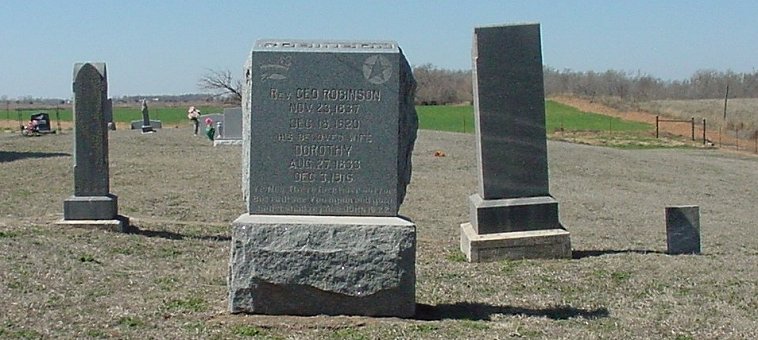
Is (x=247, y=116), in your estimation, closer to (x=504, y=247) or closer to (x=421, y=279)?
(x=421, y=279)

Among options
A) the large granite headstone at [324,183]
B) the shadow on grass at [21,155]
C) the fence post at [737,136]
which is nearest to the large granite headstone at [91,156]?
the large granite headstone at [324,183]

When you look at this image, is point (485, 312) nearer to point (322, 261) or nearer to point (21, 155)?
point (322, 261)

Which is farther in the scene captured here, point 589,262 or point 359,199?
point 589,262

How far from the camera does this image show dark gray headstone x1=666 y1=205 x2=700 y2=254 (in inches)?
453

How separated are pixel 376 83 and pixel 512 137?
164 inches

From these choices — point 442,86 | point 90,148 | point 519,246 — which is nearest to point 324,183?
point 519,246

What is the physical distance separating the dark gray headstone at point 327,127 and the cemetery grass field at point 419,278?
0.94m

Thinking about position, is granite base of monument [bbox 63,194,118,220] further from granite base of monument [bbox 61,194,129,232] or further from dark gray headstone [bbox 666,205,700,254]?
dark gray headstone [bbox 666,205,700,254]

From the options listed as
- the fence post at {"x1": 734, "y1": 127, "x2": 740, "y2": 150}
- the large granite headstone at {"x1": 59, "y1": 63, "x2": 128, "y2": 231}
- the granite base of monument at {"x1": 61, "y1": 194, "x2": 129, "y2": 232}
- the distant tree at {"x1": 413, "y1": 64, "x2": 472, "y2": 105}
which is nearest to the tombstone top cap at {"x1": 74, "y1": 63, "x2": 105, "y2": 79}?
the large granite headstone at {"x1": 59, "y1": 63, "x2": 128, "y2": 231}

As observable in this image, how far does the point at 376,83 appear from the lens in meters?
7.36

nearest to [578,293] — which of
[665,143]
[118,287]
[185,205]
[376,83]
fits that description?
[376,83]

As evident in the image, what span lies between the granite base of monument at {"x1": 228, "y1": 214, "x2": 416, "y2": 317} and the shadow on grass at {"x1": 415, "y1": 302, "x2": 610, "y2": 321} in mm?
534

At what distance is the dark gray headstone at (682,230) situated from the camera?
11500mm

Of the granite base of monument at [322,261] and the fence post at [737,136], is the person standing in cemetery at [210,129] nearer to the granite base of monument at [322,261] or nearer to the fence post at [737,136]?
the fence post at [737,136]
